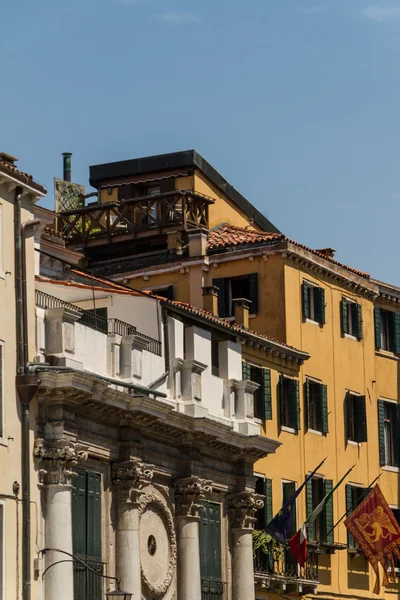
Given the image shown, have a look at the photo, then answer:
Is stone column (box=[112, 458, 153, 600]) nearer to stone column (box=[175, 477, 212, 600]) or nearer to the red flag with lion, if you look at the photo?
stone column (box=[175, 477, 212, 600])

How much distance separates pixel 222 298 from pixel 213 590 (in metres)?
13.9

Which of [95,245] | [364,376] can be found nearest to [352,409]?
[364,376]

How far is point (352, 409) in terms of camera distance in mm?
62812

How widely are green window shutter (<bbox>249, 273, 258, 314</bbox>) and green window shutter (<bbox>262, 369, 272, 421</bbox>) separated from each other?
340 centimetres

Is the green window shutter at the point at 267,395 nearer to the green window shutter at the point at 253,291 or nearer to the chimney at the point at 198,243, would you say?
the green window shutter at the point at 253,291

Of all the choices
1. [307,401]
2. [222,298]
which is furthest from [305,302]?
[307,401]

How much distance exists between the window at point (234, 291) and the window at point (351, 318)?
414 cm

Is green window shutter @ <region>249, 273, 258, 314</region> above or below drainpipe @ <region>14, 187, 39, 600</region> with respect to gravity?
above

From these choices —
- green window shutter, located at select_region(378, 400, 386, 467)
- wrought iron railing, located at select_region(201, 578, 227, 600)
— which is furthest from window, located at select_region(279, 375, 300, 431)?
wrought iron railing, located at select_region(201, 578, 227, 600)

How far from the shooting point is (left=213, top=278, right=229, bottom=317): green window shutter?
5989 centimetres

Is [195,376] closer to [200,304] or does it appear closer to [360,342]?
[200,304]

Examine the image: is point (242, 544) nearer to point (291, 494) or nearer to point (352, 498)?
point (291, 494)

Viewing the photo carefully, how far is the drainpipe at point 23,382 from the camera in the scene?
130 feet

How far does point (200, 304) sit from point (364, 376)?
24.1 ft
